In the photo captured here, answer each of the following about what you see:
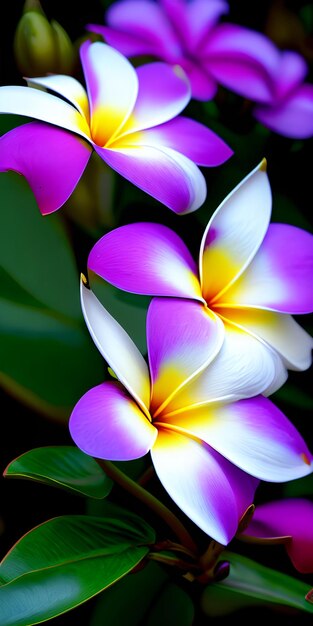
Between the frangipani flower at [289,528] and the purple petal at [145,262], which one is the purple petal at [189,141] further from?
the frangipani flower at [289,528]

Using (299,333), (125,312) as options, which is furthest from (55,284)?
(299,333)

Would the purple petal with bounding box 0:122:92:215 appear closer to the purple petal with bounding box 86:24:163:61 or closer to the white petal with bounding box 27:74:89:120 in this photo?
the white petal with bounding box 27:74:89:120

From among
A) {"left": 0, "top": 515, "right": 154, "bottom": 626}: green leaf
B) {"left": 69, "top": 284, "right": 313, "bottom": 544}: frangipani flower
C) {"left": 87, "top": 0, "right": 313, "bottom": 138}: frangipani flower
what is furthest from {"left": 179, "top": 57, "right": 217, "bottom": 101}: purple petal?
{"left": 0, "top": 515, "right": 154, "bottom": 626}: green leaf

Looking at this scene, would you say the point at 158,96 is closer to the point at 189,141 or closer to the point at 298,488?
the point at 189,141

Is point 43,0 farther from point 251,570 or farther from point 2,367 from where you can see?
point 251,570

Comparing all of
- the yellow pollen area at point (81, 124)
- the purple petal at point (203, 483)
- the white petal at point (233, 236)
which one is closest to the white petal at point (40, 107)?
the yellow pollen area at point (81, 124)

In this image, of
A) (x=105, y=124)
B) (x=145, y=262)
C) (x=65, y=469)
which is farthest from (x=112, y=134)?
(x=65, y=469)
